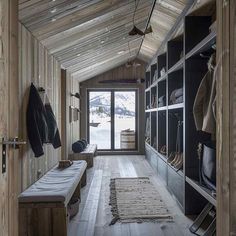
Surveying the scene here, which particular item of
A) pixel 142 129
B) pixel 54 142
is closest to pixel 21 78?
pixel 54 142

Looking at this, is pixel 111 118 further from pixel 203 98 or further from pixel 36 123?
pixel 203 98

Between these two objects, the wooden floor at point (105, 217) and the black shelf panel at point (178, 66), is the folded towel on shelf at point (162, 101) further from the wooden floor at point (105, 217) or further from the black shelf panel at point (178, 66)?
the wooden floor at point (105, 217)

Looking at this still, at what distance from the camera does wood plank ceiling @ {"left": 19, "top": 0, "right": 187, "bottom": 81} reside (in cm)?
334

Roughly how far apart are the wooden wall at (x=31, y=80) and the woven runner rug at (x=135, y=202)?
3.56 feet

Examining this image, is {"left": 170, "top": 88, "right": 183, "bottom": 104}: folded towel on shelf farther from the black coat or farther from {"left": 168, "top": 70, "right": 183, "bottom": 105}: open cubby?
the black coat

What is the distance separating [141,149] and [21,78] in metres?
6.98

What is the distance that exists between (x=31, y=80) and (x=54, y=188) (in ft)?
4.50

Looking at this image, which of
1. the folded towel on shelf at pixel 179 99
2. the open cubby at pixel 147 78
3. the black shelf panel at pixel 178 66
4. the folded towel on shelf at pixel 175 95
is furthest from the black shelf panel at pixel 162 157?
the open cubby at pixel 147 78

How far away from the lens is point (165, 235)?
3.24m

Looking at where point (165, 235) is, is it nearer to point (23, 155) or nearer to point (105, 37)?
point (23, 155)

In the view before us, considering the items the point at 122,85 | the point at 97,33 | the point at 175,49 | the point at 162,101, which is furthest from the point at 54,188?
the point at 122,85

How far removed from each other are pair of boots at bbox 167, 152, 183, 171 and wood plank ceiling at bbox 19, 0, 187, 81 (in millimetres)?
2146

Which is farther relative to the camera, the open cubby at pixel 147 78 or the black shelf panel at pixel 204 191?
the open cubby at pixel 147 78

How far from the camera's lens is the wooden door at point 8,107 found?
1525mm
